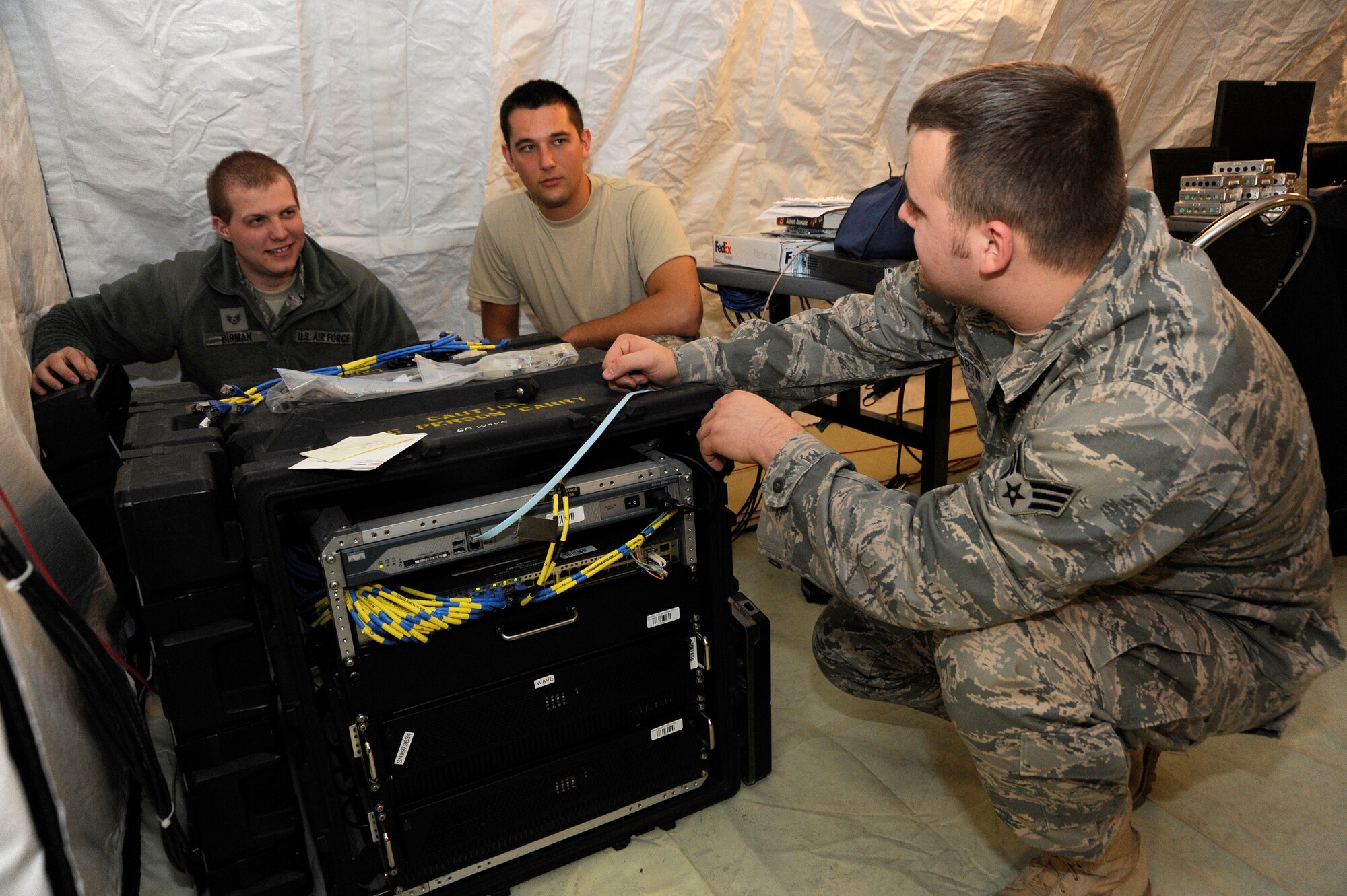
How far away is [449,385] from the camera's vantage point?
50.3 inches

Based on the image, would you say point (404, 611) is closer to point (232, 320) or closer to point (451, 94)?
point (232, 320)

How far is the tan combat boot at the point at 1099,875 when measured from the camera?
115 centimetres

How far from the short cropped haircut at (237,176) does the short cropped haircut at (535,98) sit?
541 millimetres

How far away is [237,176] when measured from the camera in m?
1.83

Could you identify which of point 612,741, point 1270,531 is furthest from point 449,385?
point 1270,531

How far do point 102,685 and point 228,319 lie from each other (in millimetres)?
1186

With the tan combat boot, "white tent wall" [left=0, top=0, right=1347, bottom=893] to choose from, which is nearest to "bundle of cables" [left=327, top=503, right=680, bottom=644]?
"white tent wall" [left=0, top=0, right=1347, bottom=893]

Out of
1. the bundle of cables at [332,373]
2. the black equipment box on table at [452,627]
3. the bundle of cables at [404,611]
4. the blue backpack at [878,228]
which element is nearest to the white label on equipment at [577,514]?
the black equipment box on table at [452,627]

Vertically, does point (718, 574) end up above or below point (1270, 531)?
below

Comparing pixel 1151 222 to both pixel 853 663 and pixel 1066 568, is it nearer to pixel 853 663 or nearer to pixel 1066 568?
pixel 1066 568

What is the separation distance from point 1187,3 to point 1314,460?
258 centimetres

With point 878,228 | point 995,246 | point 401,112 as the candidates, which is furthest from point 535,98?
point 995,246

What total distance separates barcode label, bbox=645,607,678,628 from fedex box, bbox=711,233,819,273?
108cm

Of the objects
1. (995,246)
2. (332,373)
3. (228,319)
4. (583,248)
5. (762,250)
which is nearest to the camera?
(995,246)
